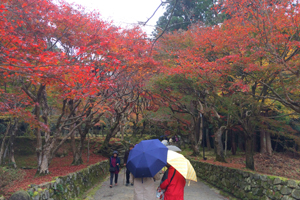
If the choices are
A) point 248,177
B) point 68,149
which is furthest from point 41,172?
point 68,149

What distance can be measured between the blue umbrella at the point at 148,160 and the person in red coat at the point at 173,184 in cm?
28

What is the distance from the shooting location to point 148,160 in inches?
178

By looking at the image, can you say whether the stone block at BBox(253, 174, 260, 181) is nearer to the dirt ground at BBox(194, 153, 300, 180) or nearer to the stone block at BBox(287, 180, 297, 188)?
the stone block at BBox(287, 180, 297, 188)

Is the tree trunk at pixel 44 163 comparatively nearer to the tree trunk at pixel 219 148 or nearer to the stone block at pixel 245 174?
the stone block at pixel 245 174

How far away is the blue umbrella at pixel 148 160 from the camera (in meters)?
4.50

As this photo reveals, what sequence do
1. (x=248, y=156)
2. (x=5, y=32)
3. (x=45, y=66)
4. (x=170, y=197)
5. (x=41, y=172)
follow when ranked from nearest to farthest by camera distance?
1. (x=170, y=197)
2. (x=45, y=66)
3. (x=5, y=32)
4. (x=41, y=172)
5. (x=248, y=156)

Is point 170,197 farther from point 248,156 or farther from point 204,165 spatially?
point 204,165

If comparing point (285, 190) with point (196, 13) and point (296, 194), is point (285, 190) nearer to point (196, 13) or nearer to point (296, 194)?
point (296, 194)

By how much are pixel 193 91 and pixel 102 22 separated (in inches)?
319

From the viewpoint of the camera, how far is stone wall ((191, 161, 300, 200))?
6340mm

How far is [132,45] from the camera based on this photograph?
46.0ft

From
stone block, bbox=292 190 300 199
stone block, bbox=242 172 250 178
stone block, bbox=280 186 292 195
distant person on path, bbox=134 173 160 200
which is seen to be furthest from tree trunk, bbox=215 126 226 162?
distant person on path, bbox=134 173 160 200

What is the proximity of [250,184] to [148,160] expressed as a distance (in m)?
5.42

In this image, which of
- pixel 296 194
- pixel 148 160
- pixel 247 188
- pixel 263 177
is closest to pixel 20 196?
pixel 148 160
